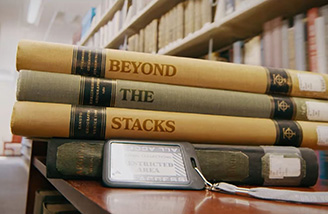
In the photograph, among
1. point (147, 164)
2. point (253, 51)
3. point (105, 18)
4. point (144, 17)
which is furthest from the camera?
point (105, 18)

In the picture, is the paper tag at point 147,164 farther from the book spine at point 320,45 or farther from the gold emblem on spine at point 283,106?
the book spine at point 320,45

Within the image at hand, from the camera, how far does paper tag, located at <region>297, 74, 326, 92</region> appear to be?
563 millimetres

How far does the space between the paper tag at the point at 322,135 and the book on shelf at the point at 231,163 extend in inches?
2.2

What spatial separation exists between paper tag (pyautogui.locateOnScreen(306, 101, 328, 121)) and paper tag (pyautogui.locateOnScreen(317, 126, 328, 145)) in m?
0.03

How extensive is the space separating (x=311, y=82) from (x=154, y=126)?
34cm

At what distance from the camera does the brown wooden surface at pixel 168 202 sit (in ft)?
0.85

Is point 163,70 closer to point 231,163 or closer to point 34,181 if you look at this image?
point 231,163

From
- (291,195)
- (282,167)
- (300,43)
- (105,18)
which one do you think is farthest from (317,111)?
(105,18)

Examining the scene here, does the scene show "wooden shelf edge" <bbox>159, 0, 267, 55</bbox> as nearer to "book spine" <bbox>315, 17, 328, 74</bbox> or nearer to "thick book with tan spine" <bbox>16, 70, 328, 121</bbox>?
"book spine" <bbox>315, 17, 328, 74</bbox>

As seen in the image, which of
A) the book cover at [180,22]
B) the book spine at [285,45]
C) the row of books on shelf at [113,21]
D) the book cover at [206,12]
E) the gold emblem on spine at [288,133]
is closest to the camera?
the gold emblem on spine at [288,133]

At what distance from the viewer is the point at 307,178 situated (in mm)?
488

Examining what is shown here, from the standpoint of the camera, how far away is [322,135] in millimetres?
544

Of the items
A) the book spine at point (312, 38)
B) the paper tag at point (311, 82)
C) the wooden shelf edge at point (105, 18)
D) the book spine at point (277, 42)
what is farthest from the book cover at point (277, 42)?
the wooden shelf edge at point (105, 18)

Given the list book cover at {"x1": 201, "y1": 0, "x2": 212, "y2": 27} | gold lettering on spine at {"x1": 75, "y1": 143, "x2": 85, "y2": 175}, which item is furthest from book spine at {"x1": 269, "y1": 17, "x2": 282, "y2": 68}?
gold lettering on spine at {"x1": 75, "y1": 143, "x2": 85, "y2": 175}
